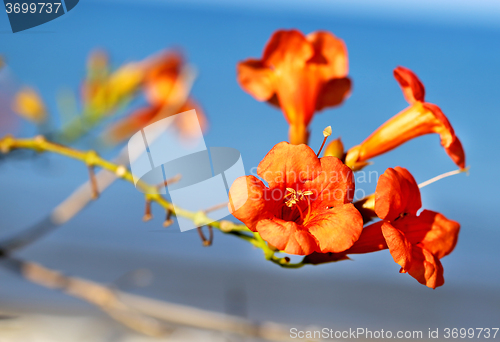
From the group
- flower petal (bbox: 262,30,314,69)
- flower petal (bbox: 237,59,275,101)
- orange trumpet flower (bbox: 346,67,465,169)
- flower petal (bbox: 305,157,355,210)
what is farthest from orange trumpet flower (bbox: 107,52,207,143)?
flower petal (bbox: 305,157,355,210)

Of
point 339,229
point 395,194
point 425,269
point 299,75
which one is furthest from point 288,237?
point 299,75

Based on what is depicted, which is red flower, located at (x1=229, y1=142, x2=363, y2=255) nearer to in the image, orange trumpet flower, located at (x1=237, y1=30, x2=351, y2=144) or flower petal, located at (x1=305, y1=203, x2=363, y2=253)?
flower petal, located at (x1=305, y1=203, x2=363, y2=253)

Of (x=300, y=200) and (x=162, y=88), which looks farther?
(x=162, y=88)

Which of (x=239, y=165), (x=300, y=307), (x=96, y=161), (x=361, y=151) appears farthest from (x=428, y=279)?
(x=300, y=307)

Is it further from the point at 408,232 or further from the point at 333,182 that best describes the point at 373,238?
the point at 333,182

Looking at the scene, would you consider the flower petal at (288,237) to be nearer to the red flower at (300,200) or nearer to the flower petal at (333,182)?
the red flower at (300,200)

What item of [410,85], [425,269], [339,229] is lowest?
[425,269]

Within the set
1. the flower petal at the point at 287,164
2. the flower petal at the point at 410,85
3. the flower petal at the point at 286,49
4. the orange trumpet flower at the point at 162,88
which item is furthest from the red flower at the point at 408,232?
the orange trumpet flower at the point at 162,88
